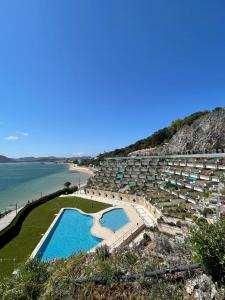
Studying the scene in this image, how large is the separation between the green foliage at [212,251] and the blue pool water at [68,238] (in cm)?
1097

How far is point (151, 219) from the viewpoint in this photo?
2748cm

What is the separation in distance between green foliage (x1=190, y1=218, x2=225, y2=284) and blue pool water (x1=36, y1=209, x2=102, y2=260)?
11.0m

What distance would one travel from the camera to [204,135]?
57.4 metres

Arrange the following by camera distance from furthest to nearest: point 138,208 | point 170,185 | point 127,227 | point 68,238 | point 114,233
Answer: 1. point 170,185
2. point 138,208
3. point 127,227
4. point 114,233
5. point 68,238

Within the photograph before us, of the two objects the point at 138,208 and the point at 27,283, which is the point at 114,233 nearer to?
the point at 138,208

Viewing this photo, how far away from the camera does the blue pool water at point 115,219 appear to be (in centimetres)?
2637

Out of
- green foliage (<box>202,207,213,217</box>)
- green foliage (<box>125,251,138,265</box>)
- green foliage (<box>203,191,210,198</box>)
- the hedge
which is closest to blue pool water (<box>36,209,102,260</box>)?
the hedge

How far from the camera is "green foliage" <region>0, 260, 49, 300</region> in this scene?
7781 millimetres

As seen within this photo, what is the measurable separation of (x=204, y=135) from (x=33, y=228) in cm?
4697

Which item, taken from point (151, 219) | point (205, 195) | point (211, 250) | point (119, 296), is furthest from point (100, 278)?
point (205, 195)

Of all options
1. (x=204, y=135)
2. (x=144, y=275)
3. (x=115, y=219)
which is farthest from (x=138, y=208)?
(x=204, y=135)

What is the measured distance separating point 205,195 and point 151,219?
7.18 m

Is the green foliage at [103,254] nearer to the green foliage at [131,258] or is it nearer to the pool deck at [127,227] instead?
the green foliage at [131,258]

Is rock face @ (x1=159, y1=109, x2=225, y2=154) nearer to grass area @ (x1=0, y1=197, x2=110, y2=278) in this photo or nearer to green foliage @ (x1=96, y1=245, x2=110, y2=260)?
grass area @ (x1=0, y1=197, x2=110, y2=278)
